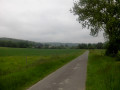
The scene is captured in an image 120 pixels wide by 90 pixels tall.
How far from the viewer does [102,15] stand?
2077cm

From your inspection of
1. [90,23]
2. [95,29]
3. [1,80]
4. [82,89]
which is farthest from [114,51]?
[1,80]

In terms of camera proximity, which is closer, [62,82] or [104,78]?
[62,82]

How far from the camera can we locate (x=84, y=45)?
486ft

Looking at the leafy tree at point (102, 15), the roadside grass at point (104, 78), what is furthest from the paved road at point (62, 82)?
the leafy tree at point (102, 15)

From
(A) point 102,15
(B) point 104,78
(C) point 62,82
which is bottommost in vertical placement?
(C) point 62,82

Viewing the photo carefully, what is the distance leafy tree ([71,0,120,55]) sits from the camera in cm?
1956

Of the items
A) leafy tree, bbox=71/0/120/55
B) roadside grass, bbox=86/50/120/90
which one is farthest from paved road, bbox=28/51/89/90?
leafy tree, bbox=71/0/120/55

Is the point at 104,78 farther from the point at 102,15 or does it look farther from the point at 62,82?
the point at 102,15

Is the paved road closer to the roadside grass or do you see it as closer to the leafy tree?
the roadside grass

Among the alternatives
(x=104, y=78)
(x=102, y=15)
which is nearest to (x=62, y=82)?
(x=104, y=78)

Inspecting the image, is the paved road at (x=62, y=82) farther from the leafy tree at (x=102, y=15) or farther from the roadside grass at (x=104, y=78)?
Result: the leafy tree at (x=102, y=15)

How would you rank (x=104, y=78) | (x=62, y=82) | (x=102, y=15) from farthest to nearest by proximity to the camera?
1. (x=102, y=15)
2. (x=104, y=78)
3. (x=62, y=82)

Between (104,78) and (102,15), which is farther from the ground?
(102,15)

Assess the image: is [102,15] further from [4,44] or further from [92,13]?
A: [4,44]
